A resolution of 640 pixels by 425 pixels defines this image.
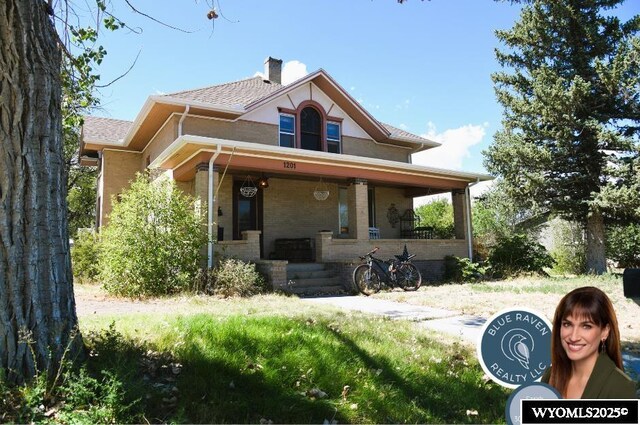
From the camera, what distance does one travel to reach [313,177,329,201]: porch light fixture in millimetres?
15281

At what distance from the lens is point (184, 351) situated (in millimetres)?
4145

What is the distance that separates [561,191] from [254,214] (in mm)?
11516

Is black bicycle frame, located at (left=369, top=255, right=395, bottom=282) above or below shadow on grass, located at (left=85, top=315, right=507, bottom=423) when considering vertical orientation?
above

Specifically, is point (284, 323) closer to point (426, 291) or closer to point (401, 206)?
point (426, 291)

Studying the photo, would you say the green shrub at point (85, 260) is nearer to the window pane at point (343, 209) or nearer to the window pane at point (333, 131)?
the window pane at point (343, 209)

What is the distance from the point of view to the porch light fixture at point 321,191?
15281 millimetres

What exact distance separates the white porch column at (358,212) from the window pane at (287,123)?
11.7 feet

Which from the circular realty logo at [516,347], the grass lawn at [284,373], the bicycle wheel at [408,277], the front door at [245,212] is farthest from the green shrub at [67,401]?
the front door at [245,212]

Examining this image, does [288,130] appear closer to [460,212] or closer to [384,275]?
[384,275]

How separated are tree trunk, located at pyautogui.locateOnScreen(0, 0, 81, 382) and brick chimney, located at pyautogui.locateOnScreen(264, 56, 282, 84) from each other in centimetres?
1644

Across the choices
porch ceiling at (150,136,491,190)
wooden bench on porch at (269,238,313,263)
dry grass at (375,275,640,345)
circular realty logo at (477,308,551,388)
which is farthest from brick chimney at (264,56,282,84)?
circular realty logo at (477,308,551,388)

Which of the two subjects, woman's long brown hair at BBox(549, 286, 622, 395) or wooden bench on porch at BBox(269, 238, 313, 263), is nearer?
woman's long brown hair at BBox(549, 286, 622, 395)

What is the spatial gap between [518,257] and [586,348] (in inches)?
642

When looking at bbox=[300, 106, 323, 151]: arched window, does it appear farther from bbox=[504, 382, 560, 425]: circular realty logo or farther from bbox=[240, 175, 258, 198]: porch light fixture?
bbox=[504, 382, 560, 425]: circular realty logo
